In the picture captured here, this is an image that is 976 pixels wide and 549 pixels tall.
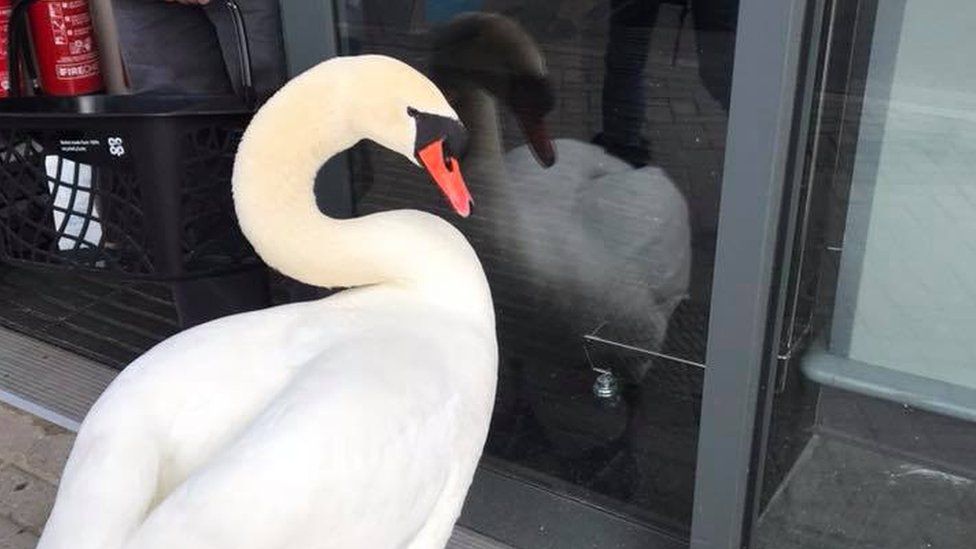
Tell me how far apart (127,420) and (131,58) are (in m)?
1.39

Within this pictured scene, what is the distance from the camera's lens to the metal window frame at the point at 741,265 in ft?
5.88

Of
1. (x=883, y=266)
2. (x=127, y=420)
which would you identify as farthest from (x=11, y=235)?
(x=883, y=266)

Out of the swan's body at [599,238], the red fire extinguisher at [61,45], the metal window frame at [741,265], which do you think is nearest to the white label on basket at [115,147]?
the metal window frame at [741,265]

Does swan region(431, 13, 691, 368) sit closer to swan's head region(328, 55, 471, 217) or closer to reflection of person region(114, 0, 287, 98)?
reflection of person region(114, 0, 287, 98)

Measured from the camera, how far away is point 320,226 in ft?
6.10

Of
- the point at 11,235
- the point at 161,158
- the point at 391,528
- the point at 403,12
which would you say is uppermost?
the point at 403,12

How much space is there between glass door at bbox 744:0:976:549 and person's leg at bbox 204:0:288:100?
1.20 meters

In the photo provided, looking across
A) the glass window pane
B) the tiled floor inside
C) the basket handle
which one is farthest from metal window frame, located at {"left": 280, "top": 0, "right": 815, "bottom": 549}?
the tiled floor inside

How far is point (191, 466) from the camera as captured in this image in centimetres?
158

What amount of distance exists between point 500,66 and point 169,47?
801mm

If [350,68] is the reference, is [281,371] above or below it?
below

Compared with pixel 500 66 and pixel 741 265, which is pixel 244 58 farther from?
pixel 741 265

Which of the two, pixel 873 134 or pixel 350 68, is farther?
pixel 873 134

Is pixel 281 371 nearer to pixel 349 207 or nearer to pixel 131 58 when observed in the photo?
pixel 349 207
